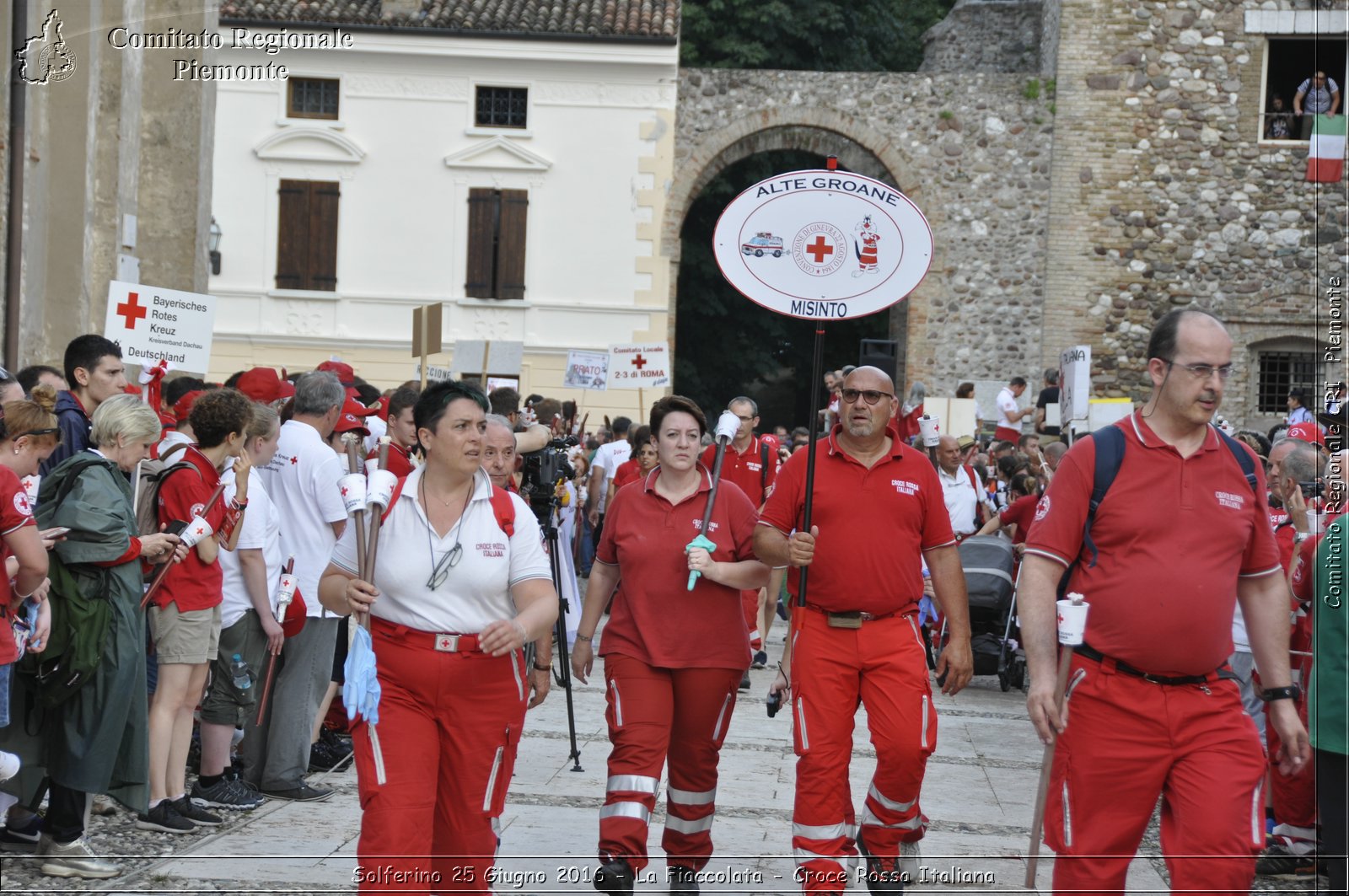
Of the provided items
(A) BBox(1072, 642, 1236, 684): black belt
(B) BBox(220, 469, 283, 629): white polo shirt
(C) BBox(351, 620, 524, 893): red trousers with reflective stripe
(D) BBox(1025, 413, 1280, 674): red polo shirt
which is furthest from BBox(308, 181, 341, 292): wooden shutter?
(A) BBox(1072, 642, 1236, 684): black belt

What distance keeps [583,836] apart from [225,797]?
1845 mm

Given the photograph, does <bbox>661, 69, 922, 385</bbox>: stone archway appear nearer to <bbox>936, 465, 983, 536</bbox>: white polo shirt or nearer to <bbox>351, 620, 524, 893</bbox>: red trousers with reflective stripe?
<bbox>936, 465, 983, 536</bbox>: white polo shirt

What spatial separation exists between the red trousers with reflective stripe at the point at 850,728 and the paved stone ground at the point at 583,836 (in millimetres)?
671

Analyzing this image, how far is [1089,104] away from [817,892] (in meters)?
25.4

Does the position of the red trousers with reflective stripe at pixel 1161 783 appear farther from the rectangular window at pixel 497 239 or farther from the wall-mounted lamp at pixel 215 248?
the wall-mounted lamp at pixel 215 248

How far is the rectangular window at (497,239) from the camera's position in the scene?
30.7 meters

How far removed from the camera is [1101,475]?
205 inches

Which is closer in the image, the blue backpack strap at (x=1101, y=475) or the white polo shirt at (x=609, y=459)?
the blue backpack strap at (x=1101, y=475)

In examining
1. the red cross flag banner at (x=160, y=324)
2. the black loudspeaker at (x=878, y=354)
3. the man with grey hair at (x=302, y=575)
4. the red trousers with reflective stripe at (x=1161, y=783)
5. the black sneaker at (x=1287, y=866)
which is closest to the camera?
the red trousers with reflective stripe at (x=1161, y=783)

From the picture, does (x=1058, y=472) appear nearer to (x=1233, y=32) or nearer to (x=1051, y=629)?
(x=1051, y=629)

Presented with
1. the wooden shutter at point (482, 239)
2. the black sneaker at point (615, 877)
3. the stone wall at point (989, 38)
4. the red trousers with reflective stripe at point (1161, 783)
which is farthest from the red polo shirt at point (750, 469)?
the stone wall at point (989, 38)

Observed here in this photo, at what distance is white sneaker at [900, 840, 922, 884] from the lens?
22.5 feet

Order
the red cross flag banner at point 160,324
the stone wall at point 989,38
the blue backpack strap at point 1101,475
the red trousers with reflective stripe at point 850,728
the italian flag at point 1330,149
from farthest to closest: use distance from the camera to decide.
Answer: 1. the stone wall at point 989,38
2. the italian flag at point 1330,149
3. the red cross flag banner at point 160,324
4. the red trousers with reflective stripe at point 850,728
5. the blue backpack strap at point 1101,475

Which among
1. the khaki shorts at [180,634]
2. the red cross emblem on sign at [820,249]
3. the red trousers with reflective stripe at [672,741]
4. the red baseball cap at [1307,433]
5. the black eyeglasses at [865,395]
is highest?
the red cross emblem on sign at [820,249]
